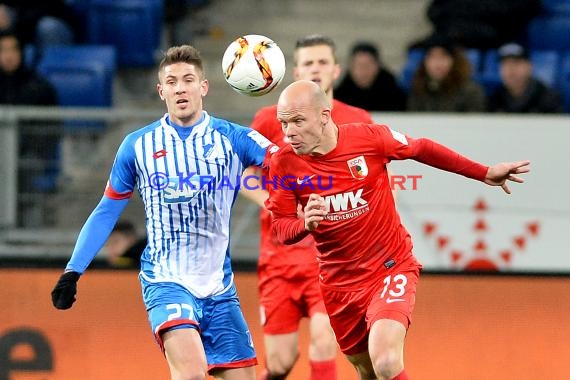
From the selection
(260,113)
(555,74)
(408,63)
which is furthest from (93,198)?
(555,74)

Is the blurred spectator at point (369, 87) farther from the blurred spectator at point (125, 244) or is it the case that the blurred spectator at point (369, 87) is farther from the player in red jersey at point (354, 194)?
the player in red jersey at point (354, 194)

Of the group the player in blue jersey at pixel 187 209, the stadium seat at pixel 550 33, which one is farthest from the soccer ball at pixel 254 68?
the stadium seat at pixel 550 33

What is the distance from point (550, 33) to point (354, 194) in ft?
19.3

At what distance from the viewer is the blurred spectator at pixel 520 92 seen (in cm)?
915

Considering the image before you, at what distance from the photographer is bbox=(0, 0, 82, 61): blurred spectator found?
10.8m

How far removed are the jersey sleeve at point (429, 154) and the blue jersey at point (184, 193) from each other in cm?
63

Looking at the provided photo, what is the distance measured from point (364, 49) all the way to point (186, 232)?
4.02 m

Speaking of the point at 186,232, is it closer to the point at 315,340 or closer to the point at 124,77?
the point at 315,340

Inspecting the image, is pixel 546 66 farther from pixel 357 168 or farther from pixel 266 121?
pixel 357 168

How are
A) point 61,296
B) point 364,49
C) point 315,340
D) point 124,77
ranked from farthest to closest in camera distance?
1. point 124,77
2. point 364,49
3. point 315,340
4. point 61,296

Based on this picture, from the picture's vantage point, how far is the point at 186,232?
6.02m

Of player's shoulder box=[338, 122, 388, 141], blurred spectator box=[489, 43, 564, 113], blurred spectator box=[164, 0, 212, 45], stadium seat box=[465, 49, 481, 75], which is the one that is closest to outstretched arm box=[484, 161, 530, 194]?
player's shoulder box=[338, 122, 388, 141]

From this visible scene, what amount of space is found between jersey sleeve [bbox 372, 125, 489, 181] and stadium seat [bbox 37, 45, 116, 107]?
4.52m

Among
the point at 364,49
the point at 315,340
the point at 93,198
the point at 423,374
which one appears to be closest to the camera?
the point at 315,340
